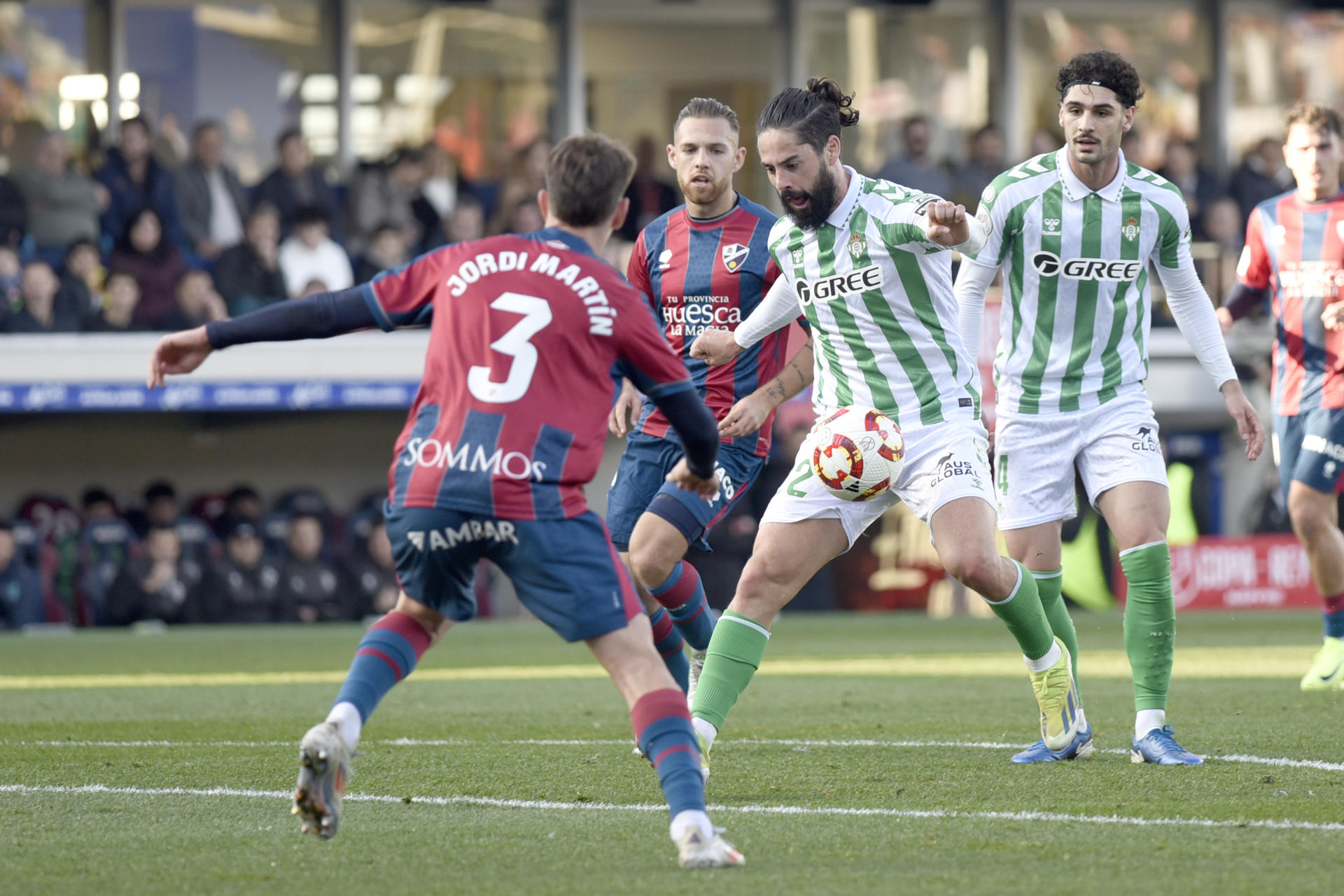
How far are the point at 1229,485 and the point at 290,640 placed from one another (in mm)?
10850

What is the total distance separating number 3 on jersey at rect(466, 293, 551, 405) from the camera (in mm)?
4348

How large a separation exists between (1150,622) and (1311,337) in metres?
3.15

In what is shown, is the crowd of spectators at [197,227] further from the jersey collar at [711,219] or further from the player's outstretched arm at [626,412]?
the player's outstretched arm at [626,412]

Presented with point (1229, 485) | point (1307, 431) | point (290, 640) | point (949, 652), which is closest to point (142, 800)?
point (1307, 431)

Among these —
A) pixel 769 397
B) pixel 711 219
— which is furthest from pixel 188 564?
pixel 769 397

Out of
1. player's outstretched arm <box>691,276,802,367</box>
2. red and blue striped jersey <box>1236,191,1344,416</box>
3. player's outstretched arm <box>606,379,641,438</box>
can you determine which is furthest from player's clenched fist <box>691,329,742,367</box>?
red and blue striped jersey <box>1236,191,1344,416</box>

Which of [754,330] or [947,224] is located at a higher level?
[947,224]

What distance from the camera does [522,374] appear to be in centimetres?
435

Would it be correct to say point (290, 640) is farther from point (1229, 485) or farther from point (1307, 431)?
point (1229, 485)

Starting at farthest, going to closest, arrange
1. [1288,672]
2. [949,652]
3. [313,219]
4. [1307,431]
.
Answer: [313,219]
[949,652]
[1288,672]
[1307,431]

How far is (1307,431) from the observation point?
8688 mm

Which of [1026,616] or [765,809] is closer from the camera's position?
[765,809]

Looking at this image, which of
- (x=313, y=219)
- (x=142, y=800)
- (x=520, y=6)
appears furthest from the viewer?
(x=520, y=6)

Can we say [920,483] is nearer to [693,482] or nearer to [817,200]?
[817,200]
